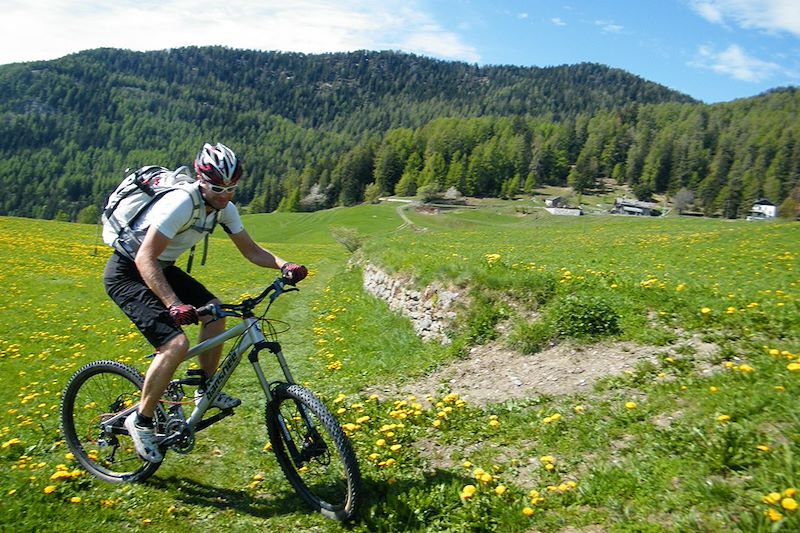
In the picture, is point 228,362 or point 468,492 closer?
point 468,492

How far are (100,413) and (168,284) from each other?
8.88 ft

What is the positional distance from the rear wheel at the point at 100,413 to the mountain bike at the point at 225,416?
0.01 meters

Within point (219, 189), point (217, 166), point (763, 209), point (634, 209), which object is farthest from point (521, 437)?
point (763, 209)

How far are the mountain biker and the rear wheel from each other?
55cm

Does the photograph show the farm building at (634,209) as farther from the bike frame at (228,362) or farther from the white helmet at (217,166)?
the bike frame at (228,362)

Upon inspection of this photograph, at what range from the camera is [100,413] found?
6.68 meters

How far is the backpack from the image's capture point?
5613mm

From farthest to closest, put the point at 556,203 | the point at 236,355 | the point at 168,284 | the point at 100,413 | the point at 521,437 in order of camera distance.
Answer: the point at 556,203
the point at 100,413
the point at 521,437
the point at 236,355
the point at 168,284

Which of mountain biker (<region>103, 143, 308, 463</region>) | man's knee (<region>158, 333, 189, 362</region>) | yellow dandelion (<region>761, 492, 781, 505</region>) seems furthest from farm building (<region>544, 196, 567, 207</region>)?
yellow dandelion (<region>761, 492, 781, 505</region>)

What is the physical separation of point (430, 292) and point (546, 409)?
21.6 ft

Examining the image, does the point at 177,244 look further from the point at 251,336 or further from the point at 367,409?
the point at 367,409

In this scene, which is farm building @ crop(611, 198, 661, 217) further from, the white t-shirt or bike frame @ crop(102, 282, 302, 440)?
bike frame @ crop(102, 282, 302, 440)

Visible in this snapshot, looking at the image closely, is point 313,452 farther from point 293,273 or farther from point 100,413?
point 100,413

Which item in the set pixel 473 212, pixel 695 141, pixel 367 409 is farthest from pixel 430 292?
pixel 695 141
